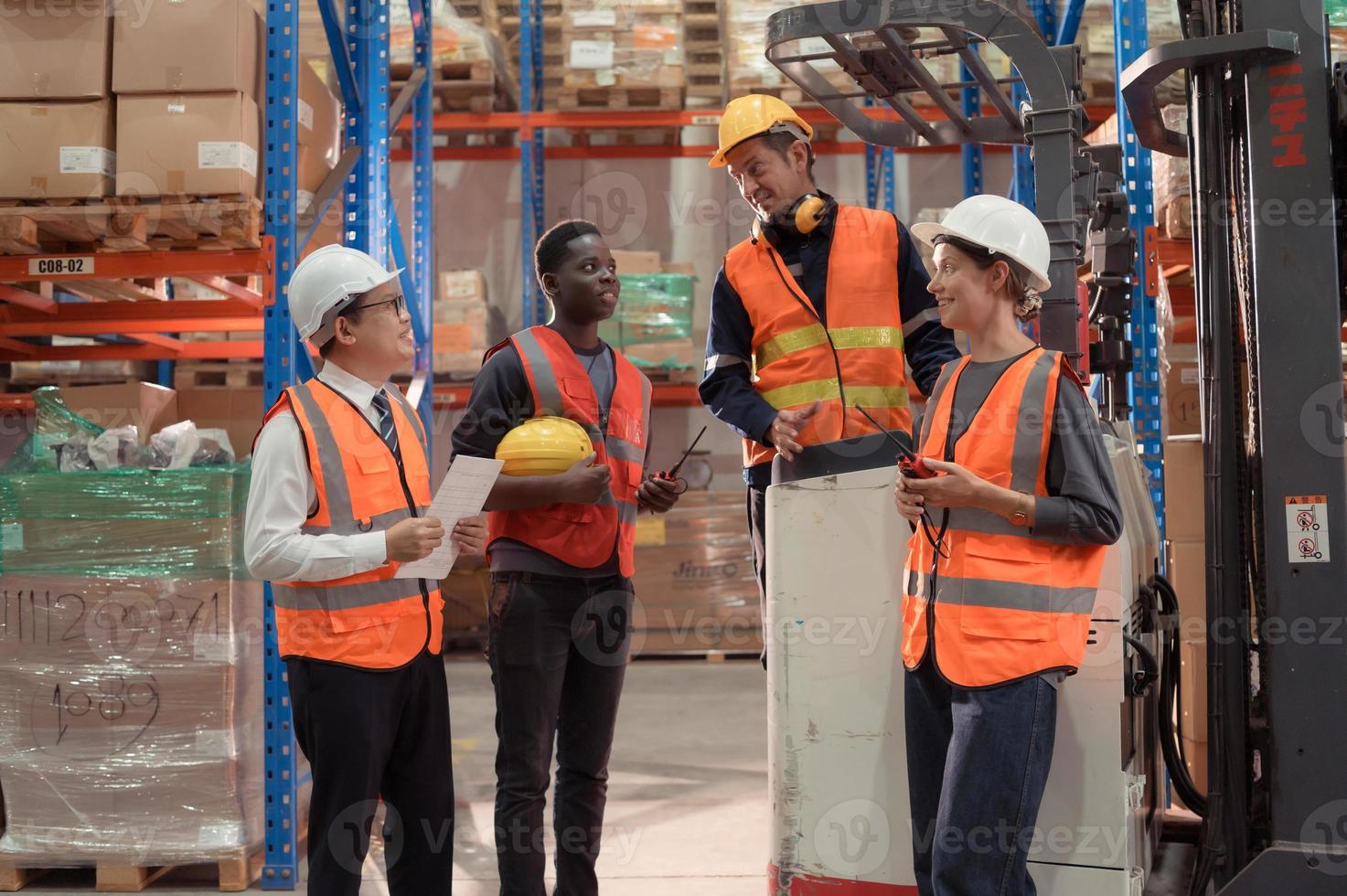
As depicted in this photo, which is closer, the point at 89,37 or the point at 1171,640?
the point at 1171,640

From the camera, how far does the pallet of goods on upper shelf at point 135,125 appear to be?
461 cm

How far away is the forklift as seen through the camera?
3180 millimetres

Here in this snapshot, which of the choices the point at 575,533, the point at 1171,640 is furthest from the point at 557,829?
the point at 1171,640

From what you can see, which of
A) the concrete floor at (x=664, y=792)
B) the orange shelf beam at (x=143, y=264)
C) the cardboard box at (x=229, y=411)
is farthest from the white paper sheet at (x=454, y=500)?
the cardboard box at (x=229, y=411)

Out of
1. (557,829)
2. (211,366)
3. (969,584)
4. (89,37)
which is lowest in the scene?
(557,829)

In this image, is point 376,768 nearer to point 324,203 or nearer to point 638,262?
point 324,203

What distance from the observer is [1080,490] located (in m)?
2.48

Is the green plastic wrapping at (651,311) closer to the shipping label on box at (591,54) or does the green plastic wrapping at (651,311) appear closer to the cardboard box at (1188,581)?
the shipping label on box at (591,54)

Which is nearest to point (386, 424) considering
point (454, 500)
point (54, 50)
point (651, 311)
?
point (454, 500)

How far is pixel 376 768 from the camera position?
2.82 meters

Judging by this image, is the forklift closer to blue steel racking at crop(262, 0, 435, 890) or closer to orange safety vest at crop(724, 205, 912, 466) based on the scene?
orange safety vest at crop(724, 205, 912, 466)

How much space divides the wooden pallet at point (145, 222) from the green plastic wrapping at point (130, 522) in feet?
3.07

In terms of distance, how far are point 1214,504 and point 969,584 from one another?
134 centimetres

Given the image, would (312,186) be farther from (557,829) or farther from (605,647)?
(557,829)
